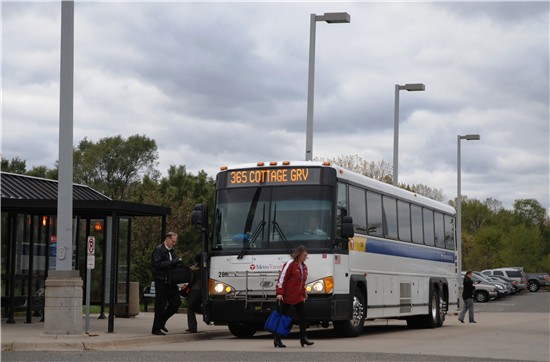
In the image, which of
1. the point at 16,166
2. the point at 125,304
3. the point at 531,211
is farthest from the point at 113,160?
the point at 125,304

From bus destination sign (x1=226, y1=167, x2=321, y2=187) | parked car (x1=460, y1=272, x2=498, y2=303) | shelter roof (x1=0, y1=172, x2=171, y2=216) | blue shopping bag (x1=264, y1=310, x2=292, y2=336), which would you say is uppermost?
bus destination sign (x1=226, y1=167, x2=321, y2=187)

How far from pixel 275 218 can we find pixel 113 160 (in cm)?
7621

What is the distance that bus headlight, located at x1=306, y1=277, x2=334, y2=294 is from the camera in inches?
791

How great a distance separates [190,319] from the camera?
2173 centimetres

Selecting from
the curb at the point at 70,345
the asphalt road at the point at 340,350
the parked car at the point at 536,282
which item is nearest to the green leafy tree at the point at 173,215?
the asphalt road at the point at 340,350

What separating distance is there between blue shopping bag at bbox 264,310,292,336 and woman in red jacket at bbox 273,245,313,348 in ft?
0.29

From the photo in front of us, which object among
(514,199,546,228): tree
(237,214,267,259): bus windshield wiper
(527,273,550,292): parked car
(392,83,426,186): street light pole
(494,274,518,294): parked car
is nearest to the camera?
(237,214,267,259): bus windshield wiper

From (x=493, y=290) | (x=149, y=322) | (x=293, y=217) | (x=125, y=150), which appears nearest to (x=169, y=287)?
(x=293, y=217)

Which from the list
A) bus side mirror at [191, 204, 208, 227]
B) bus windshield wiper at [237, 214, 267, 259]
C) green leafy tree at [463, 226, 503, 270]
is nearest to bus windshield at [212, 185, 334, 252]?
bus windshield wiper at [237, 214, 267, 259]

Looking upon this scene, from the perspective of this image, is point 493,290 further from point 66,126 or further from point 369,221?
point 66,126

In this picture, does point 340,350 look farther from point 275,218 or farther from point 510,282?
point 510,282

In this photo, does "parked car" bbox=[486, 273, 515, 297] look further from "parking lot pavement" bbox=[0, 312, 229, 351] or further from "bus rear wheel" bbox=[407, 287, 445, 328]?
"parking lot pavement" bbox=[0, 312, 229, 351]

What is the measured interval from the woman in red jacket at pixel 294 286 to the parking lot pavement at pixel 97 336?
274 centimetres

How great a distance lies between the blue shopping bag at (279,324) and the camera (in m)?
18.2
